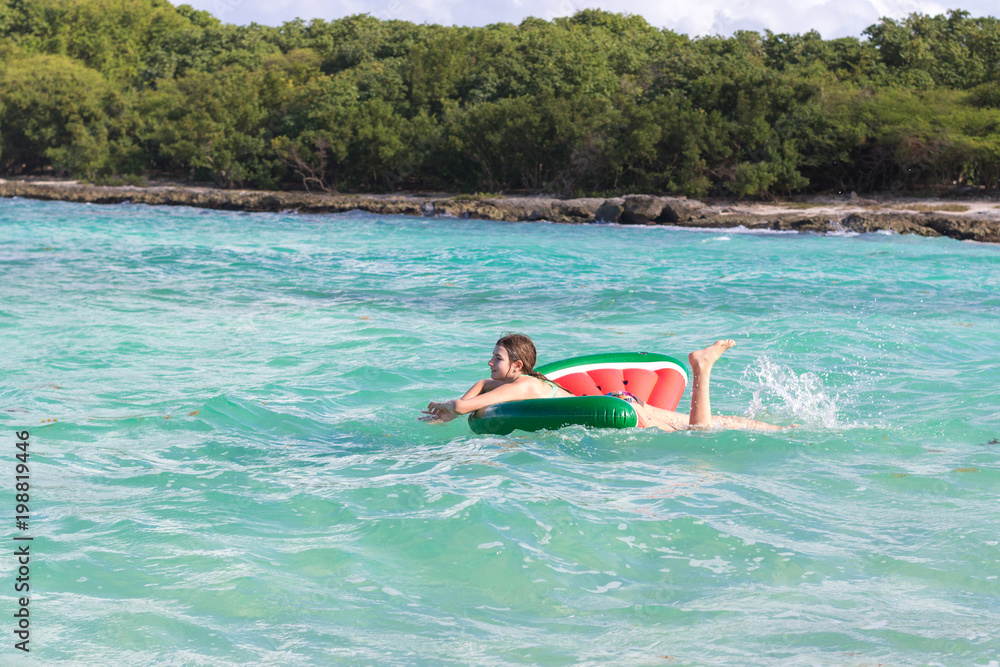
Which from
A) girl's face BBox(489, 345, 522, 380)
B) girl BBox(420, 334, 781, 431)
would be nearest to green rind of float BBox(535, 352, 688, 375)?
girl BBox(420, 334, 781, 431)

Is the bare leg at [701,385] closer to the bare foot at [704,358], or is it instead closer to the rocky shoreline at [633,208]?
the bare foot at [704,358]

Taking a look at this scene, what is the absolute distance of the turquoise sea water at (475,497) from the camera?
3.28 m

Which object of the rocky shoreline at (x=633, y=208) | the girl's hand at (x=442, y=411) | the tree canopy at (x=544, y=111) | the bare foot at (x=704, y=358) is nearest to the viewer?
the girl's hand at (x=442, y=411)

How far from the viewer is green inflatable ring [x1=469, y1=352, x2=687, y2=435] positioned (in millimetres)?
5137

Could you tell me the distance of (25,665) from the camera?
306 centimetres

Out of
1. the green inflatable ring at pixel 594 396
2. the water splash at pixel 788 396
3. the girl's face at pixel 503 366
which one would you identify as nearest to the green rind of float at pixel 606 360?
the green inflatable ring at pixel 594 396

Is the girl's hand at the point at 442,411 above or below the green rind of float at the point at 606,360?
below

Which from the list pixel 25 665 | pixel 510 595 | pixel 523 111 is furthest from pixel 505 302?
pixel 523 111

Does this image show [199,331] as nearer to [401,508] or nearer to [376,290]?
[376,290]

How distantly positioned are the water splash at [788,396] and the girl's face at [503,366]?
1.98m

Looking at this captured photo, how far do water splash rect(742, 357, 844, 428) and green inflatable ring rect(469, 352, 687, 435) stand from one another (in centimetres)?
86

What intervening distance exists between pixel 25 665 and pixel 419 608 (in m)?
1.39

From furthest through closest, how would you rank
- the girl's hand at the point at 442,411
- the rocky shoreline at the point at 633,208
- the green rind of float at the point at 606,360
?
1. the rocky shoreline at the point at 633,208
2. the green rind of float at the point at 606,360
3. the girl's hand at the point at 442,411
